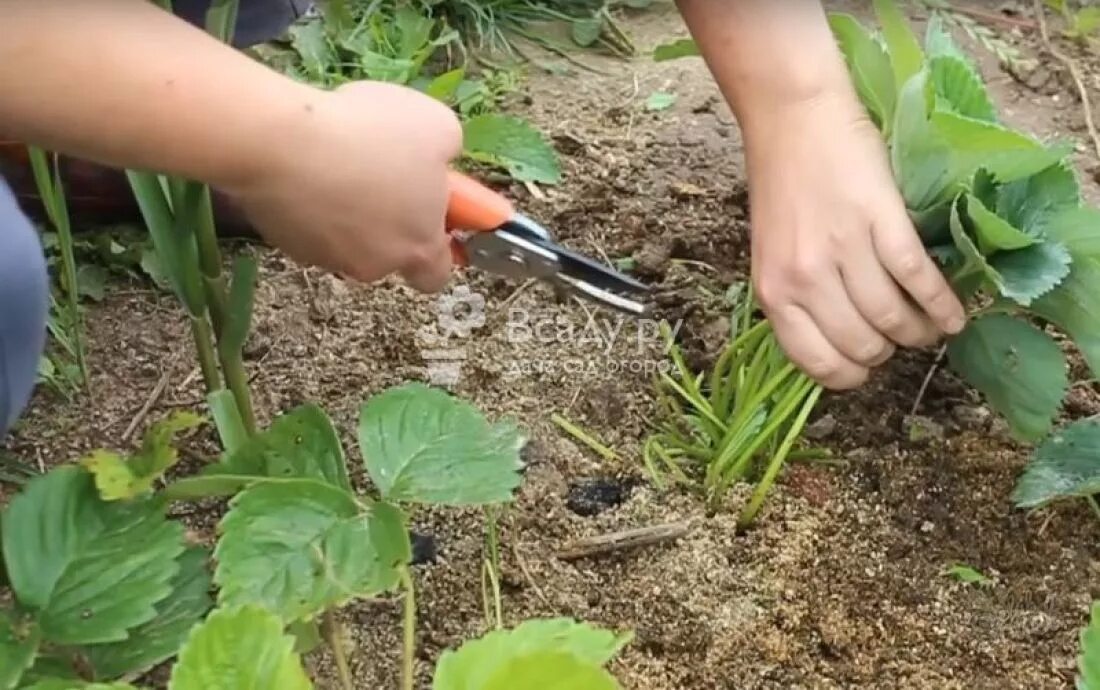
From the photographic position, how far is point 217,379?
91 cm

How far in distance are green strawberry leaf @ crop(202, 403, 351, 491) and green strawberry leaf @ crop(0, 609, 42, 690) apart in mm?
128

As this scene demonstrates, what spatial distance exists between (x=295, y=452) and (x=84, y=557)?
124 millimetres

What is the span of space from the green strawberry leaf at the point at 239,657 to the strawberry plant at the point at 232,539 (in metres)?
0.09

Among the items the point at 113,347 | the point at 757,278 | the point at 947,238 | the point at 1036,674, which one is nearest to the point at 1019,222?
the point at 947,238

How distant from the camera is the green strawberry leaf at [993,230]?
0.81 metres

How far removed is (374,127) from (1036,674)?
21.1 inches

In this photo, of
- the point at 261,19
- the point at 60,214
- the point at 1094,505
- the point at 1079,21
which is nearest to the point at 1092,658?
the point at 1094,505

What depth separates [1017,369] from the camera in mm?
913

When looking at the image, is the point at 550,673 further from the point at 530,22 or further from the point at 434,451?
the point at 530,22

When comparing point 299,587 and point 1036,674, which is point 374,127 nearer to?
point 299,587

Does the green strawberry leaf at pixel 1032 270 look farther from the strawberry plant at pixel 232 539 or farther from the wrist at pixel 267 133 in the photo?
the wrist at pixel 267 133

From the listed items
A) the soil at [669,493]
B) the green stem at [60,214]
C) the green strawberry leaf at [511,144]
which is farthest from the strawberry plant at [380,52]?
the green stem at [60,214]

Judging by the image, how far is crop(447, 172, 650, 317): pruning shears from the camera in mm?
875

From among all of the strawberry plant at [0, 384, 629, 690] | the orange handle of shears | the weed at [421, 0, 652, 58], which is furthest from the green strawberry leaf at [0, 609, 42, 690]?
the weed at [421, 0, 652, 58]
